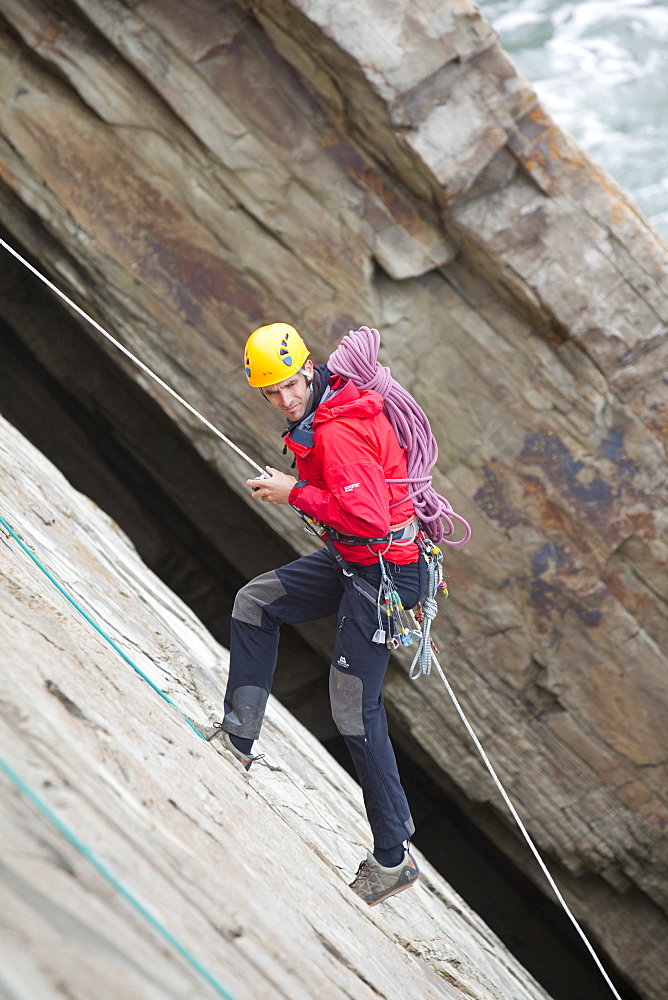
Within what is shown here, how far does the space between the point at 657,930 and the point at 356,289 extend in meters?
6.17

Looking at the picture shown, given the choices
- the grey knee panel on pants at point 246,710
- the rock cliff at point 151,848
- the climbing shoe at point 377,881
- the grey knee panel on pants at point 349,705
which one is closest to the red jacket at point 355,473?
the grey knee panel on pants at point 349,705

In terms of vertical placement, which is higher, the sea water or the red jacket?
the red jacket

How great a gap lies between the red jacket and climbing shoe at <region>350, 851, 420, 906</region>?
49.5 inches

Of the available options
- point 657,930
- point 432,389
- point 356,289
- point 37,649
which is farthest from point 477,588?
point 37,649

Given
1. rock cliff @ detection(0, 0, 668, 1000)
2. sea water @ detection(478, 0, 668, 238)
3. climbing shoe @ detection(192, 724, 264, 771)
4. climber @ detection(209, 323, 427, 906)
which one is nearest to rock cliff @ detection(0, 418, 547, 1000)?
climbing shoe @ detection(192, 724, 264, 771)

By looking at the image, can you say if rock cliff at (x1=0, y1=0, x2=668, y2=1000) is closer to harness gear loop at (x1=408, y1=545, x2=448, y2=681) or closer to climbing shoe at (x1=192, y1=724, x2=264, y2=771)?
harness gear loop at (x1=408, y1=545, x2=448, y2=681)

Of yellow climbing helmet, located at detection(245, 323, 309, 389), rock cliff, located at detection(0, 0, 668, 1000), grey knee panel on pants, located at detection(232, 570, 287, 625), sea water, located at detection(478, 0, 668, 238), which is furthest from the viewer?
sea water, located at detection(478, 0, 668, 238)

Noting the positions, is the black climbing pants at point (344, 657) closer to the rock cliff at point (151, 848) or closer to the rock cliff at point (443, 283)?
the rock cliff at point (151, 848)

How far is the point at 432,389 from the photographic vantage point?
6469 mm

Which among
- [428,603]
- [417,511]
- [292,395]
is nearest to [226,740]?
[428,603]

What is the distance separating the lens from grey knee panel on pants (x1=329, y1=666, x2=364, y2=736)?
319 cm

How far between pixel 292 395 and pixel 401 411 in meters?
0.45

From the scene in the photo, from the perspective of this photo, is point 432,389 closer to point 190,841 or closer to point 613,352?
point 613,352

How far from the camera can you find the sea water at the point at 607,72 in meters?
13.2
